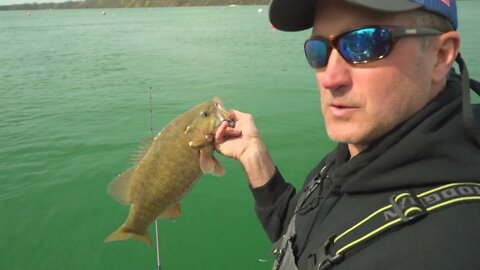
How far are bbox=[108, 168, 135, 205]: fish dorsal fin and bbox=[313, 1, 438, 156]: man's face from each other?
200 centimetres

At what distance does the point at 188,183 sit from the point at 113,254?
10.4 ft

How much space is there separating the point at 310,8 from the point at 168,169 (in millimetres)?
1780

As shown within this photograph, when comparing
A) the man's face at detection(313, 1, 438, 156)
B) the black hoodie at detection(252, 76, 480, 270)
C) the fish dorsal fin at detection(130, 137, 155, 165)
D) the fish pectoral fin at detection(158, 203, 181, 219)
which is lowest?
the fish pectoral fin at detection(158, 203, 181, 219)

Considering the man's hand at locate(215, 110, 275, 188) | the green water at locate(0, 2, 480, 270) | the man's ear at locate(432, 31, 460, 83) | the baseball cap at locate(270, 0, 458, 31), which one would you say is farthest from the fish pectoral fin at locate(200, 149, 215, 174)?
the green water at locate(0, 2, 480, 270)

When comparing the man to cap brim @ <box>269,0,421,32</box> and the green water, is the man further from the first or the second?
the green water

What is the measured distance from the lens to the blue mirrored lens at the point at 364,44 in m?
1.80

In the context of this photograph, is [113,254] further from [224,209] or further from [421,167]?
[421,167]

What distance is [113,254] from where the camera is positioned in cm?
584

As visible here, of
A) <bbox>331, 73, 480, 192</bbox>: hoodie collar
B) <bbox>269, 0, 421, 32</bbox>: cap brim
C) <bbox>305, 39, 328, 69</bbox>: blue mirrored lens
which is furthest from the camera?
<bbox>269, 0, 421, 32</bbox>: cap brim

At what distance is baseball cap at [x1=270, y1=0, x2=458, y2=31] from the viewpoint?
1.71 metres

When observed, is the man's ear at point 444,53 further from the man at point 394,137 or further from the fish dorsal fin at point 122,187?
the fish dorsal fin at point 122,187

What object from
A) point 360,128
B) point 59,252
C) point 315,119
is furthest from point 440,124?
point 315,119

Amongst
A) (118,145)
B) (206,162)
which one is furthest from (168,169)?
(118,145)

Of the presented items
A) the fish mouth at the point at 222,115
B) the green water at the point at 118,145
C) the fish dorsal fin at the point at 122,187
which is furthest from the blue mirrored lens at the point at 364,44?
the green water at the point at 118,145
